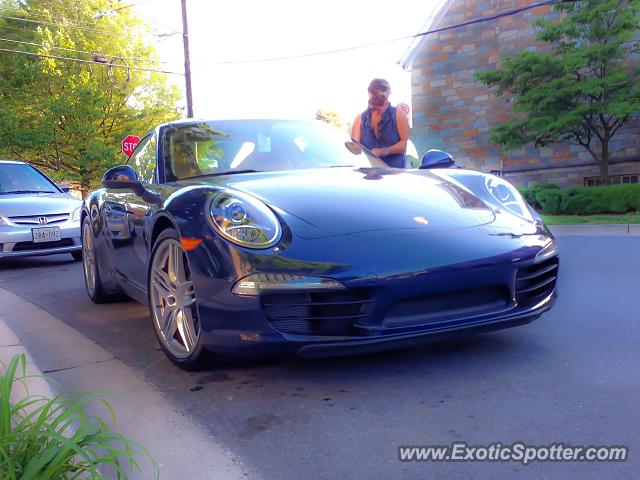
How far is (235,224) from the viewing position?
2.91m

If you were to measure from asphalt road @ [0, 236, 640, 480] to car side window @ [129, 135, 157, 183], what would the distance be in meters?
1.02

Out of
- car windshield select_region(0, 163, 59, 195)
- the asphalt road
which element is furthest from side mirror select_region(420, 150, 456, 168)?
car windshield select_region(0, 163, 59, 195)

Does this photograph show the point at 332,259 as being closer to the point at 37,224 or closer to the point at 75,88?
the point at 37,224

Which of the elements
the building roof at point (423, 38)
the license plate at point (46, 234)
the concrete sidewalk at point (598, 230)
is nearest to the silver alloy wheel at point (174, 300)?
the license plate at point (46, 234)

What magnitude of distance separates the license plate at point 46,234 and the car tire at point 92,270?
110 inches

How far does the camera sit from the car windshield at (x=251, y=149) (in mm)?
4012

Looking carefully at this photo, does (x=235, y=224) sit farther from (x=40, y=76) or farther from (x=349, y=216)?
(x=40, y=76)

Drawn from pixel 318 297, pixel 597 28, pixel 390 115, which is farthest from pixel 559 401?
pixel 597 28

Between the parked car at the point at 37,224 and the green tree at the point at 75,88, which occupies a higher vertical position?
the green tree at the point at 75,88

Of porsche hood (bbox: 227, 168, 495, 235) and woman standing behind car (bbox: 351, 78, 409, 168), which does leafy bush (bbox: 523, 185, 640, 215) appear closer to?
woman standing behind car (bbox: 351, 78, 409, 168)

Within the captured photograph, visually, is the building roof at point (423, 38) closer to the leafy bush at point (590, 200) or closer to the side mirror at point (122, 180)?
the leafy bush at point (590, 200)

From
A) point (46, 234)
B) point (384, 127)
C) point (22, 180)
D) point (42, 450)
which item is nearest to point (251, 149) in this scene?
point (384, 127)

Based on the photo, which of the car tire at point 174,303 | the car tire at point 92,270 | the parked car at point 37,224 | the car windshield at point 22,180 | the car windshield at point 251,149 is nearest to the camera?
the car tire at point 174,303

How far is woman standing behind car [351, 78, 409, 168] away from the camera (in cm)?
578
